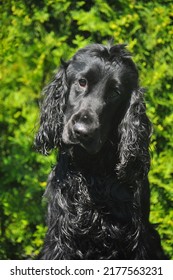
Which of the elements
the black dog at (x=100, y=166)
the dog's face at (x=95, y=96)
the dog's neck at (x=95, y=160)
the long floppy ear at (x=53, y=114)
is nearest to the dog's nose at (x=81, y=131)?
the dog's face at (x=95, y=96)

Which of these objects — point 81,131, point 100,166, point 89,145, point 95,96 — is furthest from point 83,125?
point 100,166

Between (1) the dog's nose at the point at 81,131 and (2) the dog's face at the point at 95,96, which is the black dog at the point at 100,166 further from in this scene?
(1) the dog's nose at the point at 81,131

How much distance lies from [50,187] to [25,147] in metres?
0.95

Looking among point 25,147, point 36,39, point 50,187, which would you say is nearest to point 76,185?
point 50,187

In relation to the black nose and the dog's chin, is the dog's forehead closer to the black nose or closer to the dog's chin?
the black nose

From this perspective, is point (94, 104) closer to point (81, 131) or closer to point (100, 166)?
point (81, 131)

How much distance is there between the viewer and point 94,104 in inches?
187

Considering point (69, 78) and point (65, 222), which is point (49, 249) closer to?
point (65, 222)

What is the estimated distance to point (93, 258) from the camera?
512cm

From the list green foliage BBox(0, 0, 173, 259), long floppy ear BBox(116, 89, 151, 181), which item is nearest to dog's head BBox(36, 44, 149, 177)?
long floppy ear BBox(116, 89, 151, 181)

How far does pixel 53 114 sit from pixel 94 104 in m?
0.43

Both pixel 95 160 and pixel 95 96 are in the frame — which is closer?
pixel 95 96

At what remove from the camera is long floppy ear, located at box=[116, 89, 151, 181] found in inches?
196

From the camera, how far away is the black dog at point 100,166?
16.0 feet
